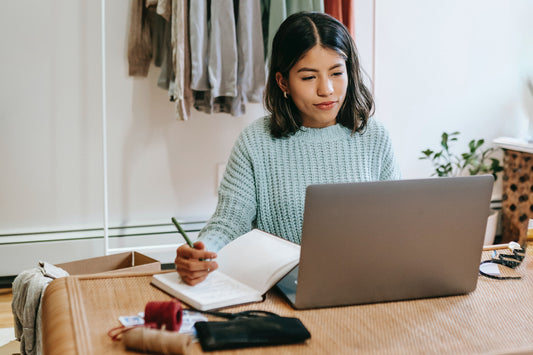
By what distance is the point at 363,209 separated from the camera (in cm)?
98

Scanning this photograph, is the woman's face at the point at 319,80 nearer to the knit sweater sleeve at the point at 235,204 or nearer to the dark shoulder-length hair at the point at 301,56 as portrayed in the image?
the dark shoulder-length hair at the point at 301,56

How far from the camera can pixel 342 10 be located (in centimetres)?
275

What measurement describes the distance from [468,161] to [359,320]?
2398 mm

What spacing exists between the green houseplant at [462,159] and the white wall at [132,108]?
0.08 meters

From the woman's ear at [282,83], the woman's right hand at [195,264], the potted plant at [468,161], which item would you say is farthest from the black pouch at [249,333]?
the potted plant at [468,161]

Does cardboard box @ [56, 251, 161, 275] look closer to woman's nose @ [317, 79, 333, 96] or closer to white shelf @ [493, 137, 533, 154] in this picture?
woman's nose @ [317, 79, 333, 96]

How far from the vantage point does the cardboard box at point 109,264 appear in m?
1.95

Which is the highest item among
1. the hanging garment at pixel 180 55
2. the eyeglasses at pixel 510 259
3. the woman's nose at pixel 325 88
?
the hanging garment at pixel 180 55

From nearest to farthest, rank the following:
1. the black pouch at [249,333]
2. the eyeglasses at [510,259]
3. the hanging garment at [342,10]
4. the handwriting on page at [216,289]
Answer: the black pouch at [249,333], the handwriting on page at [216,289], the eyeglasses at [510,259], the hanging garment at [342,10]

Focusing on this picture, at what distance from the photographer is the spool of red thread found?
35.3 inches

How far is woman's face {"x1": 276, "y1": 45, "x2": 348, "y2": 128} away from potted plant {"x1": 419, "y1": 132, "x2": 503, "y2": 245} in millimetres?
1664

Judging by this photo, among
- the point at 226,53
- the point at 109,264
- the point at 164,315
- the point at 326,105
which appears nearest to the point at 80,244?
the point at 109,264

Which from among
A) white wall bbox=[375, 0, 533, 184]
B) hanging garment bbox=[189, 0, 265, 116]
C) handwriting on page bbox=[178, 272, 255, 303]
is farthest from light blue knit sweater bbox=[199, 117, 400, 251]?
white wall bbox=[375, 0, 533, 184]

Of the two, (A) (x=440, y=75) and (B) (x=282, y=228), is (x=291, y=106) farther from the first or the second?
(A) (x=440, y=75)
